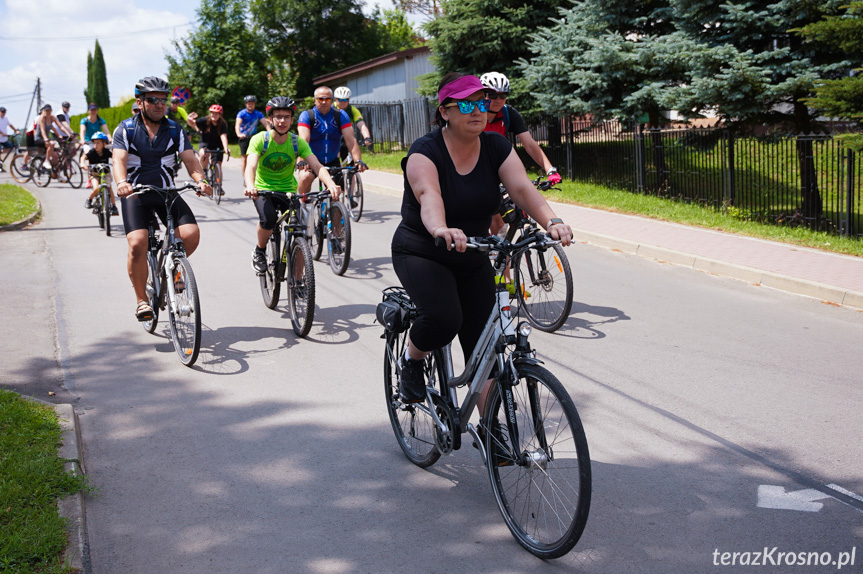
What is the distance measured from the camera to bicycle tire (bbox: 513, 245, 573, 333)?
24.2 feet

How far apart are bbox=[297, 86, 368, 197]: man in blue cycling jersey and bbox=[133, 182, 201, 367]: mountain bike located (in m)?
3.70

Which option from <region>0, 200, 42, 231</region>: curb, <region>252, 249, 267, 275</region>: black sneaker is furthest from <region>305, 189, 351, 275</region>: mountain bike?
<region>0, 200, 42, 231</region>: curb

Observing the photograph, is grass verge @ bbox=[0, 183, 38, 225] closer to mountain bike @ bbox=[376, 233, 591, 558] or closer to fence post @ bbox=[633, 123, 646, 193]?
fence post @ bbox=[633, 123, 646, 193]

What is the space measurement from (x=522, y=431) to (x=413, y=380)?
909 millimetres

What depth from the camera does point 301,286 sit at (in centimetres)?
752

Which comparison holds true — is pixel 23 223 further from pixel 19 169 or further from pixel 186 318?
pixel 19 169

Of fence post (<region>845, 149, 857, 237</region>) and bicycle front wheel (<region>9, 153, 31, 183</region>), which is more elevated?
bicycle front wheel (<region>9, 153, 31, 183</region>)

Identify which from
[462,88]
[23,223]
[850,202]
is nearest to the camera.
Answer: [462,88]

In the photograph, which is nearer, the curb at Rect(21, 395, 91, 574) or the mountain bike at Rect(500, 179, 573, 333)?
the curb at Rect(21, 395, 91, 574)

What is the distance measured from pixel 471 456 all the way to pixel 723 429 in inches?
61.7

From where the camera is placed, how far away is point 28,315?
8469 millimetres

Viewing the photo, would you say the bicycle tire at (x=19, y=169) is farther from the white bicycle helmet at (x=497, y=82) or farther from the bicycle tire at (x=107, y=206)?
the white bicycle helmet at (x=497, y=82)

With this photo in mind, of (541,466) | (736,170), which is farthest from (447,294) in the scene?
(736,170)

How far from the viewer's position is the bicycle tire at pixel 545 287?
739cm
